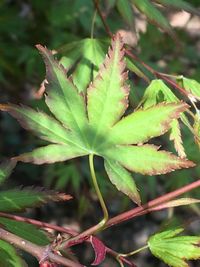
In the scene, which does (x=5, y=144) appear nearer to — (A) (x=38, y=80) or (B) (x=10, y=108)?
(A) (x=38, y=80)

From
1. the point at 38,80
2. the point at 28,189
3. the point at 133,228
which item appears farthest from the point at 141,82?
the point at 28,189

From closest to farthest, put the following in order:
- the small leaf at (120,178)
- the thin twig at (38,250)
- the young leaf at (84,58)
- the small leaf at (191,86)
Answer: the thin twig at (38,250), the small leaf at (120,178), the small leaf at (191,86), the young leaf at (84,58)

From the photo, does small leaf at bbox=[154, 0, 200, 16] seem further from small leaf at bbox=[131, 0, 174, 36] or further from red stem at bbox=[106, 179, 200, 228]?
red stem at bbox=[106, 179, 200, 228]

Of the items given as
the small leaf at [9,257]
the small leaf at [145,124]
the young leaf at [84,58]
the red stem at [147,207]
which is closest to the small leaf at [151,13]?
the young leaf at [84,58]

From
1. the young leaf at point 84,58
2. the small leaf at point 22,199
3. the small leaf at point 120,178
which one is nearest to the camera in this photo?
the small leaf at point 120,178

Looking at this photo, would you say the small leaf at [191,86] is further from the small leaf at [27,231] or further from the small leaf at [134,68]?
the small leaf at [27,231]

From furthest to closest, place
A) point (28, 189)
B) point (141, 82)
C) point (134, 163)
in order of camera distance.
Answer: point (141, 82), point (28, 189), point (134, 163)
